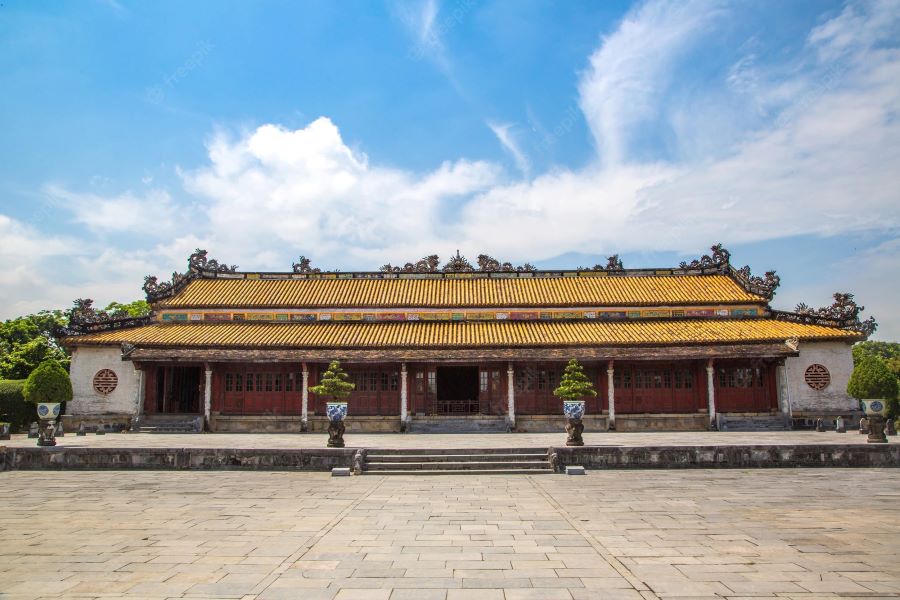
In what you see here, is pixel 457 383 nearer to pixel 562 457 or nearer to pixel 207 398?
pixel 207 398

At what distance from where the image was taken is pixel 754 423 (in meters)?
24.1

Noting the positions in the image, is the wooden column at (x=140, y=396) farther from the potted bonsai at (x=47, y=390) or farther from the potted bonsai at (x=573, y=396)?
the potted bonsai at (x=573, y=396)

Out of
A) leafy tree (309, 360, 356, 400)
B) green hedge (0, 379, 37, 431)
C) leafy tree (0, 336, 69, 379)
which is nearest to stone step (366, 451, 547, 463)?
leafy tree (309, 360, 356, 400)

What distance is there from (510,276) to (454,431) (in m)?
10.2

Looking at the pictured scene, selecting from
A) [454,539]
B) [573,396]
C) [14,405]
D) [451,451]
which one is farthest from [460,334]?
[14,405]

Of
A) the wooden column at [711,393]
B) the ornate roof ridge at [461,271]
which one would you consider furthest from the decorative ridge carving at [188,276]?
the wooden column at [711,393]

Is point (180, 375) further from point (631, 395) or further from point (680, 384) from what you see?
point (680, 384)

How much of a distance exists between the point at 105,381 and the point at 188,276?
7.54 metres

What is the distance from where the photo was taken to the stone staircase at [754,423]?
78.4 ft

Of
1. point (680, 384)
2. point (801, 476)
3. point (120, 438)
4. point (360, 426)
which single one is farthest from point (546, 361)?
point (120, 438)

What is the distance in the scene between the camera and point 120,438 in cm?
2111

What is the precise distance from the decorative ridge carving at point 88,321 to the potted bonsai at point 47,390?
740 cm

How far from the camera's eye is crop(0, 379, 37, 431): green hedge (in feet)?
78.8

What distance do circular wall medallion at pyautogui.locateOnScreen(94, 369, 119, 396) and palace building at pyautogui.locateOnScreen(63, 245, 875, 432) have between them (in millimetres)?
44
